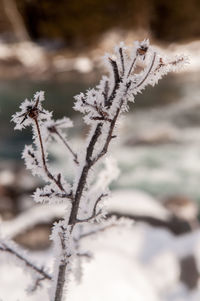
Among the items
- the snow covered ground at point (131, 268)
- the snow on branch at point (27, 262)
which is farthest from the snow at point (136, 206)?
the snow on branch at point (27, 262)

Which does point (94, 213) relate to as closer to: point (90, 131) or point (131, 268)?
point (90, 131)

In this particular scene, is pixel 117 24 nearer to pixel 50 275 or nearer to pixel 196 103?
pixel 196 103

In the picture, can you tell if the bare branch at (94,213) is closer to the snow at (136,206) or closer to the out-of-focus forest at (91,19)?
the snow at (136,206)

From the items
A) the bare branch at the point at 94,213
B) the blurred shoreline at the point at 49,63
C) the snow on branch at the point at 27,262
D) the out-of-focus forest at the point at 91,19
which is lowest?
the snow on branch at the point at 27,262

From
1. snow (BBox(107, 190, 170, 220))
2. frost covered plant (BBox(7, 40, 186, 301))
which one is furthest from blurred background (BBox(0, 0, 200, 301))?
frost covered plant (BBox(7, 40, 186, 301))

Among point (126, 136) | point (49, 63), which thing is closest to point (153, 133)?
point (126, 136)

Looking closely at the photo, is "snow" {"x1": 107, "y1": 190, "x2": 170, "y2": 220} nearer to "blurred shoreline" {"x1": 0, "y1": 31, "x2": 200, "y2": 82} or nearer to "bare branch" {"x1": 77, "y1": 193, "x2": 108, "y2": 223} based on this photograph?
"bare branch" {"x1": 77, "y1": 193, "x2": 108, "y2": 223}
